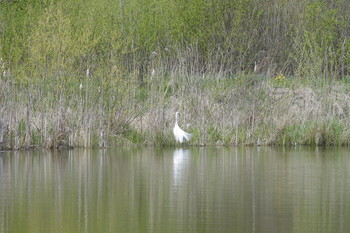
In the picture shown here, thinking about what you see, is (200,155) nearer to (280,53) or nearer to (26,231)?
(26,231)

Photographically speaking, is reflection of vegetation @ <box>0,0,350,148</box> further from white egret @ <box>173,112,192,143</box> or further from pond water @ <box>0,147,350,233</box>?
pond water @ <box>0,147,350,233</box>

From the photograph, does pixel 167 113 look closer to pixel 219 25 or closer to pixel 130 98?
pixel 130 98

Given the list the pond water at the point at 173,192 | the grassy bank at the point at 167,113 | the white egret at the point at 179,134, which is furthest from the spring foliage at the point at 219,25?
the pond water at the point at 173,192

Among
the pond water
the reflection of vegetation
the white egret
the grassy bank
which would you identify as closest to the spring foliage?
the reflection of vegetation

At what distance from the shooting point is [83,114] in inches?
750

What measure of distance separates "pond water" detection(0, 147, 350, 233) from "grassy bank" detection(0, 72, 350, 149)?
1.40 m

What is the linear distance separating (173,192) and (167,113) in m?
10.2

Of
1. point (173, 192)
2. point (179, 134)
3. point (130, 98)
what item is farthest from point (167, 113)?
point (173, 192)

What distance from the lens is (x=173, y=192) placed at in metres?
11.0

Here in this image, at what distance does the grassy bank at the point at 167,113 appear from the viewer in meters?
18.8

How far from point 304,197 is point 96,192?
2837 millimetres

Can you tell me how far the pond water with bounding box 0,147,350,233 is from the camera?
848cm

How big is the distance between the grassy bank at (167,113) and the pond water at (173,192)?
1396 millimetres

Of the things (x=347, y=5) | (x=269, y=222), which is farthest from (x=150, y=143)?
(x=347, y=5)
